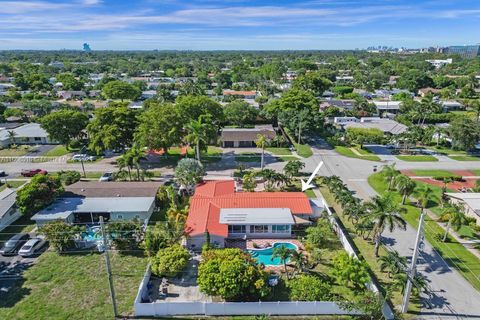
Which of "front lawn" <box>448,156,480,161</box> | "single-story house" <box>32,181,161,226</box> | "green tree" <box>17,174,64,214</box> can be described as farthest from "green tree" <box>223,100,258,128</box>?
"green tree" <box>17,174,64,214</box>

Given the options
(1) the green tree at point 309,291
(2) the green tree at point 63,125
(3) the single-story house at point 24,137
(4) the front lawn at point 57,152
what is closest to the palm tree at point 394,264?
(1) the green tree at point 309,291

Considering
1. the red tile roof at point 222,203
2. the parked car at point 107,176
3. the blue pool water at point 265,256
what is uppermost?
the red tile roof at point 222,203

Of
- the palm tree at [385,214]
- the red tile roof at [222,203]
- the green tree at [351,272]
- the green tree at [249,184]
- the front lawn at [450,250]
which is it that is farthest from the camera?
the green tree at [249,184]

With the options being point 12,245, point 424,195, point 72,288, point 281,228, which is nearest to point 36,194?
point 12,245

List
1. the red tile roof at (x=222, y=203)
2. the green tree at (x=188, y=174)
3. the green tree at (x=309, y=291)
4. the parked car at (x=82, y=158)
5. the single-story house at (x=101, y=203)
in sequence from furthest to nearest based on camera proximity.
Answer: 1. the parked car at (x=82, y=158)
2. the green tree at (x=188, y=174)
3. the single-story house at (x=101, y=203)
4. the red tile roof at (x=222, y=203)
5. the green tree at (x=309, y=291)

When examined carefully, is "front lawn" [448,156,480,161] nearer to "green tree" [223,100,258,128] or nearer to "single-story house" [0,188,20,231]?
"green tree" [223,100,258,128]

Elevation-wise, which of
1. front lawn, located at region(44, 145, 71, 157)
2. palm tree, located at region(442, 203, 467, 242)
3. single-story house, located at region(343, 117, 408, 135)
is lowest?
front lawn, located at region(44, 145, 71, 157)

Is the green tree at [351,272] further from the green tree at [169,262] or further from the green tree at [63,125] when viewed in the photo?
the green tree at [63,125]
